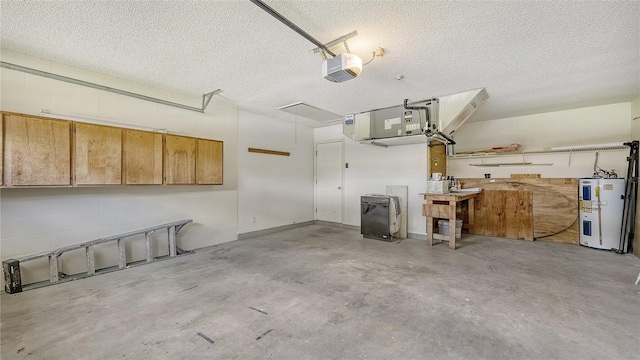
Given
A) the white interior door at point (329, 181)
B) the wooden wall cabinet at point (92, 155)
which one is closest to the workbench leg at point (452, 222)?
the white interior door at point (329, 181)

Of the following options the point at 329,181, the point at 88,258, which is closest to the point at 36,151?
the point at 88,258

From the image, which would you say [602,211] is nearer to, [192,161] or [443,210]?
[443,210]

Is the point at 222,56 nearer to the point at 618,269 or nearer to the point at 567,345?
the point at 567,345

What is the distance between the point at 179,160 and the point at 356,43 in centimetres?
310

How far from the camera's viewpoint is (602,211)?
428 centimetres

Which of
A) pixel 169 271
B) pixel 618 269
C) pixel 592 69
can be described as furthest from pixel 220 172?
pixel 618 269

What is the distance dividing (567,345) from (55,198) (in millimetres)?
5364

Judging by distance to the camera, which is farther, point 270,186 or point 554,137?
point 270,186

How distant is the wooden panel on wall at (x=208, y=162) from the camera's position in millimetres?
4105

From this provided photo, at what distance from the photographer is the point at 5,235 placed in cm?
275

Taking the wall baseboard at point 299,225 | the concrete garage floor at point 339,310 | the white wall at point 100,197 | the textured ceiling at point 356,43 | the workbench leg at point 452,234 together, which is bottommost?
the concrete garage floor at point 339,310

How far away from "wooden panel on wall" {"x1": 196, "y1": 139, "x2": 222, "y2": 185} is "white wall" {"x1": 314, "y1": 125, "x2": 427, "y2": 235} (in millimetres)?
3185

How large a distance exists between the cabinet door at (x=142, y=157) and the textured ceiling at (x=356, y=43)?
0.85 metres

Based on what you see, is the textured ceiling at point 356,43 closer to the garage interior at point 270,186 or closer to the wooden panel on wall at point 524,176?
the garage interior at point 270,186
